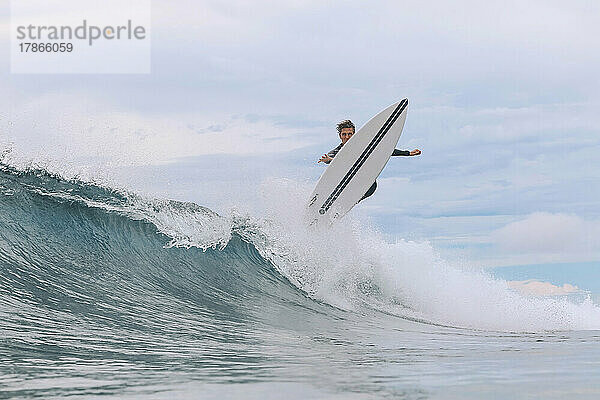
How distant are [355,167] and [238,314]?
13.8ft

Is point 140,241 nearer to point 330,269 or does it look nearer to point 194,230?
point 194,230

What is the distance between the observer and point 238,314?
24.6 ft

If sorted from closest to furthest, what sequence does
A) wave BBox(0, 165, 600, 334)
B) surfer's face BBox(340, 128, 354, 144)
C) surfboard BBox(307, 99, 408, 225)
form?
1. wave BBox(0, 165, 600, 334)
2. surfboard BBox(307, 99, 408, 225)
3. surfer's face BBox(340, 128, 354, 144)

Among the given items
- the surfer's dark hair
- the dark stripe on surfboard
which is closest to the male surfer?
the surfer's dark hair

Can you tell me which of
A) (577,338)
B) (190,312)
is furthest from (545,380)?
(190,312)

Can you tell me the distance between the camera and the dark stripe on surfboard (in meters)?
10.9

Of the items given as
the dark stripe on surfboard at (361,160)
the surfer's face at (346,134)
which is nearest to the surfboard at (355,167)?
the dark stripe on surfboard at (361,160)

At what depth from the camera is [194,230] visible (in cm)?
1066

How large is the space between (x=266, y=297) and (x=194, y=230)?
2.44 metres

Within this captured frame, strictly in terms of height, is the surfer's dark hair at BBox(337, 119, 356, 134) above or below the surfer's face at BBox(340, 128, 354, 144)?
above

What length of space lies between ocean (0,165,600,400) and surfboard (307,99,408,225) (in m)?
0.35

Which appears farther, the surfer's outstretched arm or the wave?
the surfer's outstretched arm

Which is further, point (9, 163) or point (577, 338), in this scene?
point (9, 163)

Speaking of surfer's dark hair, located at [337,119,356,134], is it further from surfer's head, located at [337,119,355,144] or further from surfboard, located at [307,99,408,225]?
surfboard, located at [307,99,408,225]
